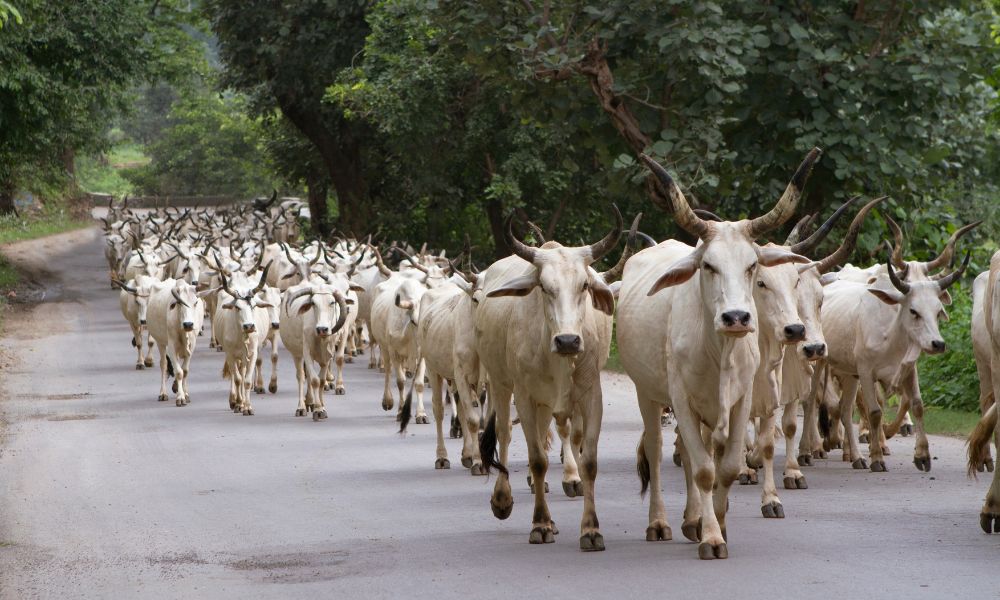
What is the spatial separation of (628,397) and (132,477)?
8157mm

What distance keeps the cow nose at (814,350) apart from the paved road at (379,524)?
1.11m

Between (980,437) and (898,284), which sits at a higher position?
(898,284)

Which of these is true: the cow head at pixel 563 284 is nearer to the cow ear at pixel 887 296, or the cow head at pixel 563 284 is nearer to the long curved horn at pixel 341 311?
the cow ear at pixel 887 296

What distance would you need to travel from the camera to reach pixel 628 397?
19641 millimetres

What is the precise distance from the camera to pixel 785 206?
8766 millimetres

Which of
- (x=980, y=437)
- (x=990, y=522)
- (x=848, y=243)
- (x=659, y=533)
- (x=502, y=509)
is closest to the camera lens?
(x=990, y=522)

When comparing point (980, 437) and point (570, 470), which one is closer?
point (980, 437)

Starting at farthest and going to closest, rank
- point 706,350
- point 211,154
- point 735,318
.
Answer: point 211,154
point 706,350
point 735,318

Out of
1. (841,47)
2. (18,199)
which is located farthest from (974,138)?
(18,199)

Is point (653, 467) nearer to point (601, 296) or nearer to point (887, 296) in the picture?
point (601, 296)

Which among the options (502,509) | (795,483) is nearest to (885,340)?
(795,483)

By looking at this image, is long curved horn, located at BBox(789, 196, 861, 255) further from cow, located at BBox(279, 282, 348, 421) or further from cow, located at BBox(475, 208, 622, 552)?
cow, located at BBox(279, 282, 348, 421)

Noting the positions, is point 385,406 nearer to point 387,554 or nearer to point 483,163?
point 387,554

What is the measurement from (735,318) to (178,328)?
523 inches
